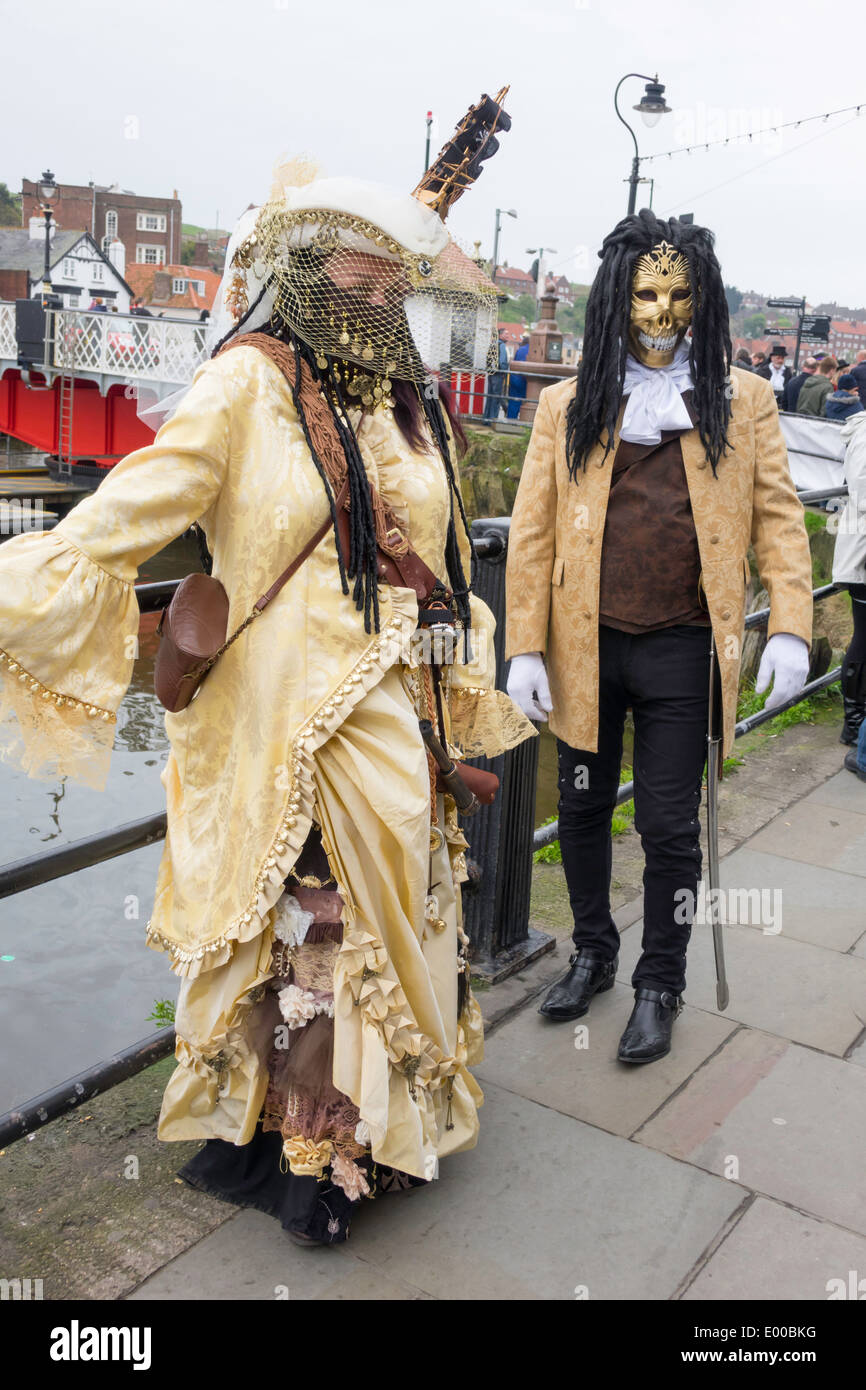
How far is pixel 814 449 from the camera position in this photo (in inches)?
458

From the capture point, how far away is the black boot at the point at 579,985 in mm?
3010

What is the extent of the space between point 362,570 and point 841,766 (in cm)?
367

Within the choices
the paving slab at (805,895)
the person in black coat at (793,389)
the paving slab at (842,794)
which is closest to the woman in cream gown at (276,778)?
the paving slab at (805,895)

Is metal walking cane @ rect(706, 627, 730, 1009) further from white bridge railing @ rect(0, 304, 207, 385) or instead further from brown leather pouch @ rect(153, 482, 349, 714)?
white bridge railing @ rect(0, 304, 207, 385)

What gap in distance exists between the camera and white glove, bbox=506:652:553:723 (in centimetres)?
284

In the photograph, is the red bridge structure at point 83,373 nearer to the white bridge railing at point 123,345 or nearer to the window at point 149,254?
the white bridge railing at point 123,345

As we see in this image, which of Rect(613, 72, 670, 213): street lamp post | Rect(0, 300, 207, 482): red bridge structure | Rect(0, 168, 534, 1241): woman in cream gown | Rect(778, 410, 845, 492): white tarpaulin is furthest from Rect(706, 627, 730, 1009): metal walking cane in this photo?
Rect(0, 300, 207, 482): red bridge structure

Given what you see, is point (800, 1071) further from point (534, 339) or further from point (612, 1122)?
point (534, 339)

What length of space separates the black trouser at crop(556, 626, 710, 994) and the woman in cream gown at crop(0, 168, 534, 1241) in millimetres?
735

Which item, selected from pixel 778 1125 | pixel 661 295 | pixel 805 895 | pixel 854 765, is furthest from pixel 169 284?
pixel 778 1125

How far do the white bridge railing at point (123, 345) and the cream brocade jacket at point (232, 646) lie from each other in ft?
55.2

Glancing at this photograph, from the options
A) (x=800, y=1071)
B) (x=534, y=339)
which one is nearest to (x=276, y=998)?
(x=800, y=1071)

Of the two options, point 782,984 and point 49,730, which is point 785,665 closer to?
Result: point 782,984
